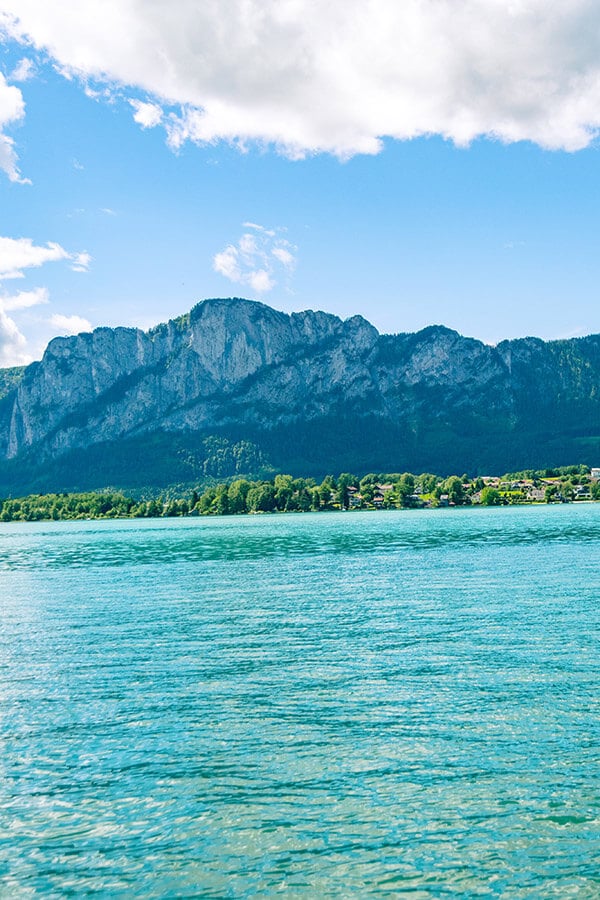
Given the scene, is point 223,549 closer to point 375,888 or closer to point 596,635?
point 596,635

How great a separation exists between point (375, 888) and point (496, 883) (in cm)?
254

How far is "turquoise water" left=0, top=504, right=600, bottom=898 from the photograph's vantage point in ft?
50.6

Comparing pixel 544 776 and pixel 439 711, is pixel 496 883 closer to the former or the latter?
pixel 544 776

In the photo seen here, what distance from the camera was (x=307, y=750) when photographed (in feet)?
72.2

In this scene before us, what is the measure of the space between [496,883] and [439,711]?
1050cm

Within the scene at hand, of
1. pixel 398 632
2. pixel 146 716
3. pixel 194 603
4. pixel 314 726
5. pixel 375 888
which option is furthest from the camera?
pixel 194 603

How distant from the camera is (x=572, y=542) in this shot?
9562cm

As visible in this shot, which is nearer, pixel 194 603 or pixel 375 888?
pixel 375 888

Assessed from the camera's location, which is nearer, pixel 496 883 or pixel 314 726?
pixel 496 883

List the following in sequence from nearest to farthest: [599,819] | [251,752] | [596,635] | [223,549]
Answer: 1. [599,819]
2. [251,752]
3. [596,635]
4. [223,549]

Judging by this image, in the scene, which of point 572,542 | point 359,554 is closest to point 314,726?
point 359,554

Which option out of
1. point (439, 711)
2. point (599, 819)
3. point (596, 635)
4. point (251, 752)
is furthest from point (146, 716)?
point (596, 635)

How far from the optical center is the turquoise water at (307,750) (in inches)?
607

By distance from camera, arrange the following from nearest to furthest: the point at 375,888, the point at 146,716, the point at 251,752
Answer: the point at 375,888 → the point at 251,752 → the point at 146,716
